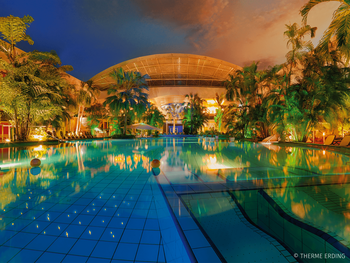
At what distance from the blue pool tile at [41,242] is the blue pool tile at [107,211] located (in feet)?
2.07

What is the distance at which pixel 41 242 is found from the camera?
1862 millimetres

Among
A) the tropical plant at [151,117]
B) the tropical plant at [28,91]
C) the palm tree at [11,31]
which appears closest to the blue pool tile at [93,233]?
the tropical plant at [28,91]

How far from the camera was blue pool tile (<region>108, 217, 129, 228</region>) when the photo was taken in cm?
217

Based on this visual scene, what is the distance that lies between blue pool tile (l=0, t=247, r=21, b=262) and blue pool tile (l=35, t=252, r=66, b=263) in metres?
0.30

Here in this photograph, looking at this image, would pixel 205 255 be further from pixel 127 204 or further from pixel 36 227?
pixel 36 227

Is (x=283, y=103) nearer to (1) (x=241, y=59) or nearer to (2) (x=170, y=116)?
(2) (x=170, y=116)

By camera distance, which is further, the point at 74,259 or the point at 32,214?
the point at 32,214

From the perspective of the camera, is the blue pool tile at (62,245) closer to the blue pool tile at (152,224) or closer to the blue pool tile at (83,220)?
the blue pool tile at (83,220)

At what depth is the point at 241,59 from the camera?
55.9m

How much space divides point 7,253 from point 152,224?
1439mm

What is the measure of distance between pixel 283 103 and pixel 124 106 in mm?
16126

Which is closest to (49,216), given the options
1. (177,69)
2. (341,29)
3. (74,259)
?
(74,259)

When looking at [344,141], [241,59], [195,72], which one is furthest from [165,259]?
[241,59]

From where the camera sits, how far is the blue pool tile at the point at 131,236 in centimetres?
189
